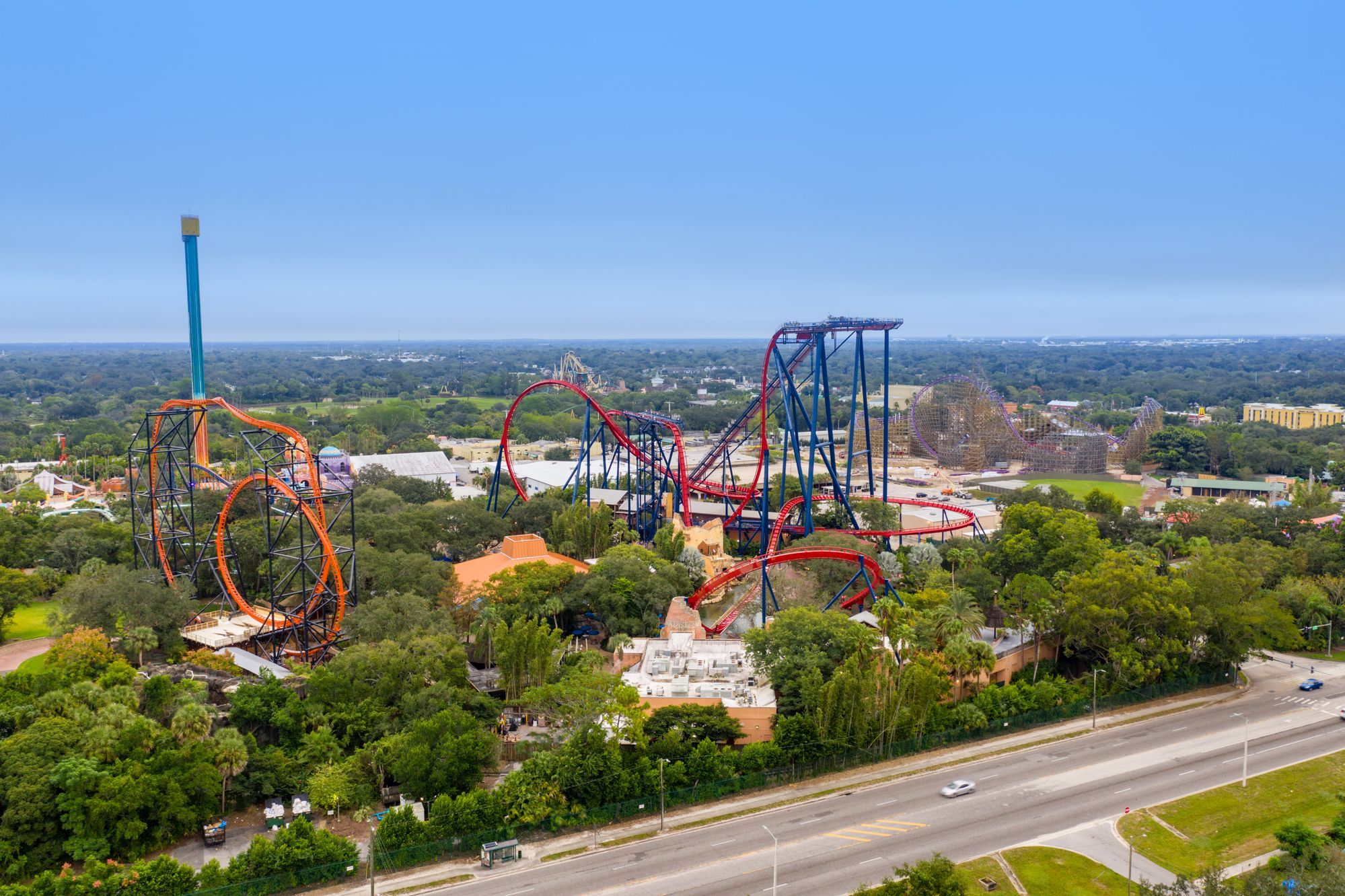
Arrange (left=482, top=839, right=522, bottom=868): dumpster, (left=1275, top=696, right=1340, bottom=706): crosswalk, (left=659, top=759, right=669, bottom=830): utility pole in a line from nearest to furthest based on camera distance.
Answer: (left=482, top=839, right=522, bottom=868): dumpster, (left=659, top=759, right=669, bottom=830): utility pole, (left=1275, top=696, right=1340, bottom=706): crosswalk

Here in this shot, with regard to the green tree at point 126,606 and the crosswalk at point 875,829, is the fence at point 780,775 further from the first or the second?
the green tree at point 126,606

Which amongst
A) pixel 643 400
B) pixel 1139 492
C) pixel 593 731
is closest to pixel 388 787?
pixel 593 731

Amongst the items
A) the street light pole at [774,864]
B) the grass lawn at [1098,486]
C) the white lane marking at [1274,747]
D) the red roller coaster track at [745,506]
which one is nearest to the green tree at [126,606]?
the red roller coaster track at [745,506]

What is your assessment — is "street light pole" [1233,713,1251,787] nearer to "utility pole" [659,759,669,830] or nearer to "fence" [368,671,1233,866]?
"fence" [368,671,1233,866]

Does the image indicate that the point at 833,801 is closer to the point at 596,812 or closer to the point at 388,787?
the point at 596,812

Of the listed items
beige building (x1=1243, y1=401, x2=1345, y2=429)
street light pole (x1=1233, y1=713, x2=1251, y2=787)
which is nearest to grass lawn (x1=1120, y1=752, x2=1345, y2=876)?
street light pole (x1=1233, y1=713, x2=1251, y2=787)
